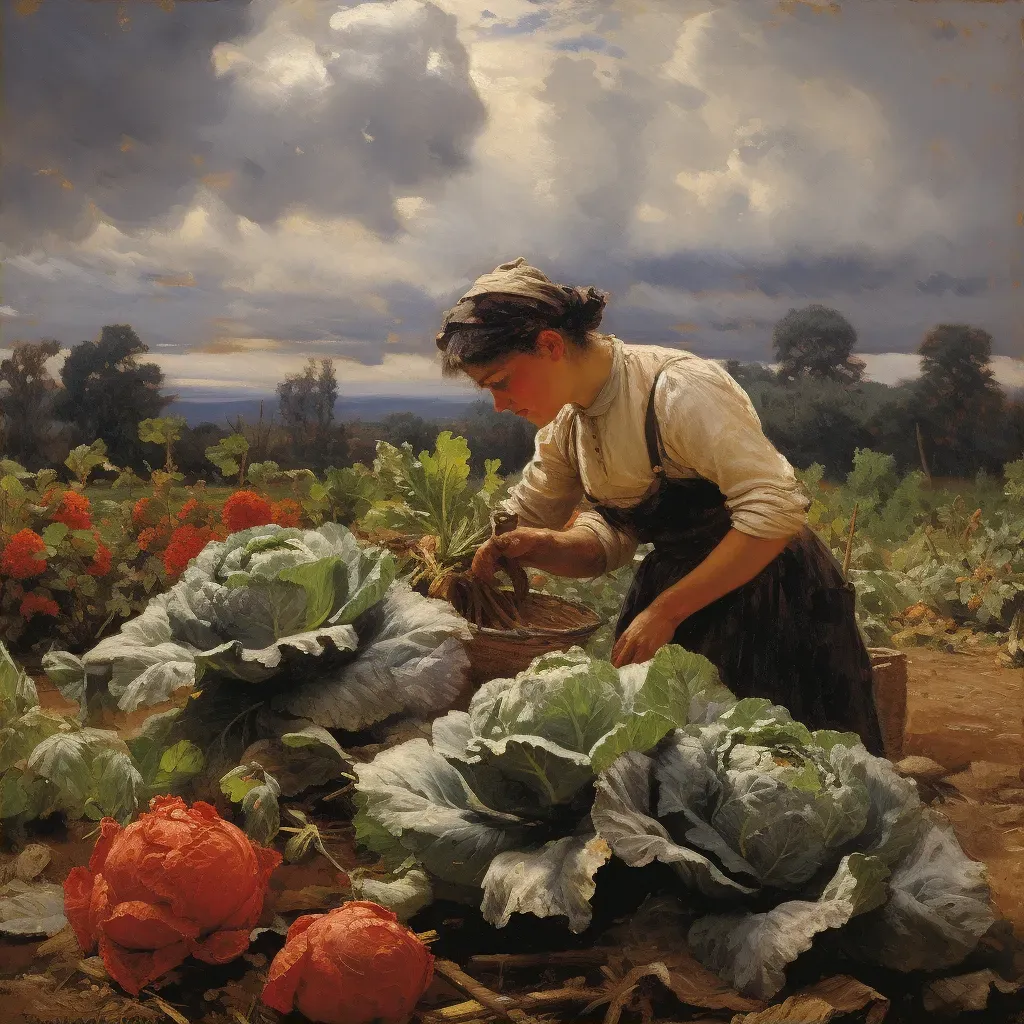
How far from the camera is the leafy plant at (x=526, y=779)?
152 centimetres

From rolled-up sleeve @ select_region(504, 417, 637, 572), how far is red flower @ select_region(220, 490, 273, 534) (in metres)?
0.68

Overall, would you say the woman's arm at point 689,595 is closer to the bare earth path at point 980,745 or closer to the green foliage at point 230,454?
the bare earth path at point 980,745

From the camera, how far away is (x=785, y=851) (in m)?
1.46

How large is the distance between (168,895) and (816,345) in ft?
5.84

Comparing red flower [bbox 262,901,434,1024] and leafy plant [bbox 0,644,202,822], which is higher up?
leafy plant [bbox 0,644,202,822]

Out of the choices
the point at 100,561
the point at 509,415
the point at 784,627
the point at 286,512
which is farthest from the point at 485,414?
the point at 100,561

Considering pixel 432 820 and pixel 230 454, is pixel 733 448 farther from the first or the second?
pixel 230 454

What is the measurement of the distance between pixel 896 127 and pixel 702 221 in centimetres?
48

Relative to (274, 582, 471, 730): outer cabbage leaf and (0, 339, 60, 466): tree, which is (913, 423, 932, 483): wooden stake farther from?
(0, 339, 60, 466): tree

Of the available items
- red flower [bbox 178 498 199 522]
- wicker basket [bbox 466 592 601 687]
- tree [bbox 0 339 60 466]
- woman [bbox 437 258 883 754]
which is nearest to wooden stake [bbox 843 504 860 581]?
woman [bbox 437 258 883 754]

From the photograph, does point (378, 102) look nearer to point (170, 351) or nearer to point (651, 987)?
point (170, 351)

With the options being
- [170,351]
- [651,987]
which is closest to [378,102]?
[170,351]

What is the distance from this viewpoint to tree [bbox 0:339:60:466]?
2307 millimetres

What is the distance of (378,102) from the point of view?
86.0 inches
